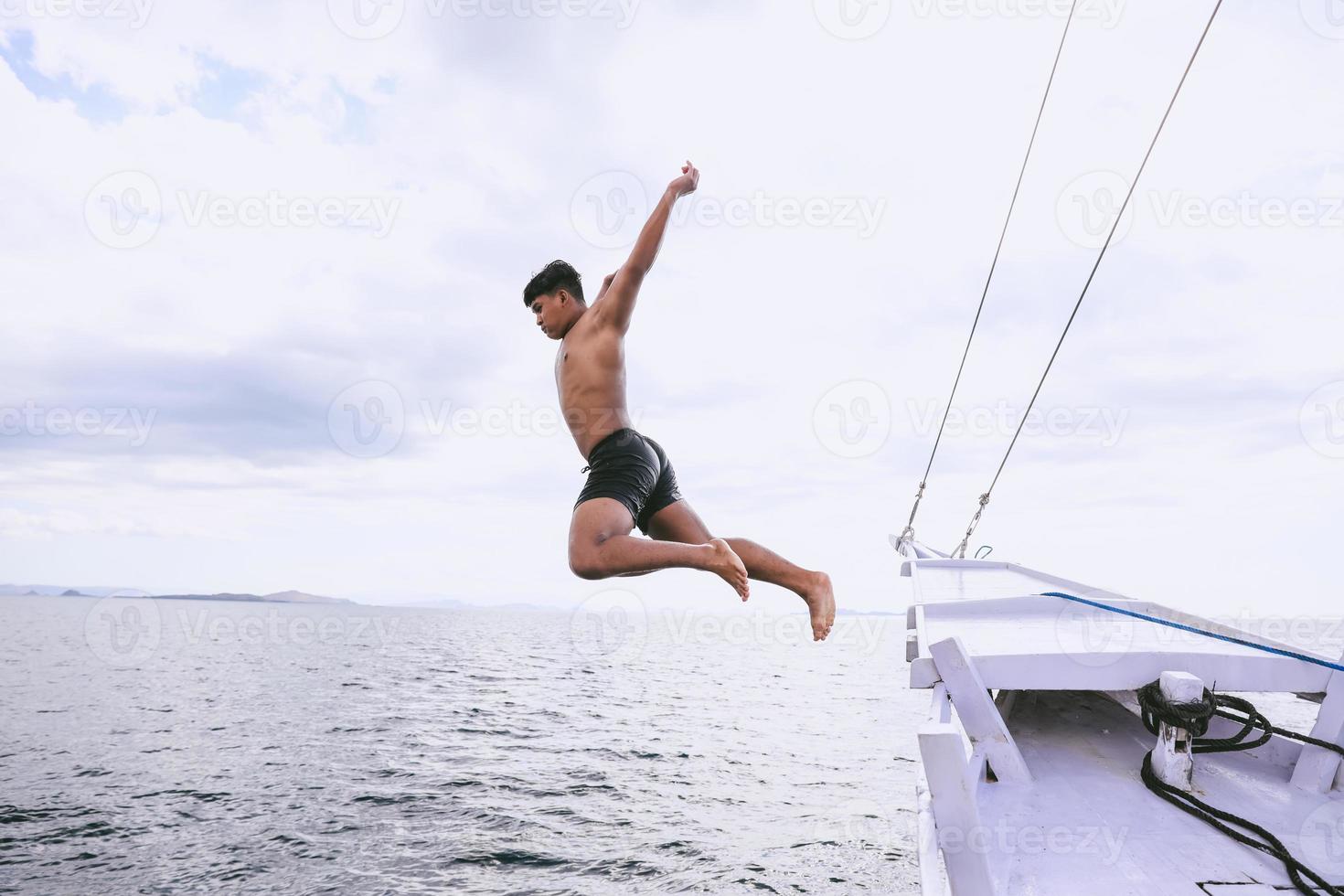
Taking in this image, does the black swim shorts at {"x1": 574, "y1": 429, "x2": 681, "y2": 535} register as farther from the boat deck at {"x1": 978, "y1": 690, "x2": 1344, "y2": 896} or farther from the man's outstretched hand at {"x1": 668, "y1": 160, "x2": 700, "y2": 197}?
the boat deck at {"x1": 978, "y1": 690, "x2": 1344, "y2": 896}

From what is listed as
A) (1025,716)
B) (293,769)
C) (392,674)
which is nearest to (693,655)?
(392,674)

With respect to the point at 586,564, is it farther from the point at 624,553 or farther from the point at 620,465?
→ the point at 620,465

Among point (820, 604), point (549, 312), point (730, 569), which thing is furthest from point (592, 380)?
point (820, 604)

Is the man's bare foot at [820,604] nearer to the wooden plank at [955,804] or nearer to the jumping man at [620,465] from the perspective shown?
the jumping man at [620,465]

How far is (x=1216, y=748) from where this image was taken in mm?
2781

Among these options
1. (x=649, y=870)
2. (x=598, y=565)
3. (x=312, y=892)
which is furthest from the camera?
(x=649, y=870)

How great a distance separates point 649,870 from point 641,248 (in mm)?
8048

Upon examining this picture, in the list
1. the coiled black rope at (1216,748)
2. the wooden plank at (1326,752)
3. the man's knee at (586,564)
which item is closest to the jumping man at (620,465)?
the man's knee at (586,564)

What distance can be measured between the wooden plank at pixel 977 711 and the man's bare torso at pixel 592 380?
7.04ft

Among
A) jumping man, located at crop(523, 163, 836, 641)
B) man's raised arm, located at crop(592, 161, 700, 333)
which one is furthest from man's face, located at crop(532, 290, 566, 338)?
man's raised arm, located at crop(592, 161, 700, 333)

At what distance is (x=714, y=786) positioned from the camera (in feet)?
43.2

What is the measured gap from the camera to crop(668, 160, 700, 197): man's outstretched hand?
3904 mm

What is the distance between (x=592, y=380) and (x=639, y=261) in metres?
0.72

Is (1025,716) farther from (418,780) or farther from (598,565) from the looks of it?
(418,780)
